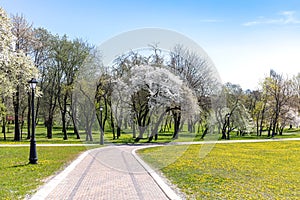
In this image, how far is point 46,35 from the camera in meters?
35.2

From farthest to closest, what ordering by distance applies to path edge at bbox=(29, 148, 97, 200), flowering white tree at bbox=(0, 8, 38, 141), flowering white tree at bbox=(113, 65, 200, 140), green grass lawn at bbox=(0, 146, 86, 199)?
flowering white tree at bbox=(113, 65, 200, 140) → flowering white tree at bbox=(0, 8, 38, 141) → green grass lawn at bbox=(0, 146, 86, 199) → path edge at bbox=(29, 148, 97, 200)

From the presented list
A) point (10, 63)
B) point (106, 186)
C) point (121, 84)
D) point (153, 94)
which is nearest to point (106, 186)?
point (106, 186)

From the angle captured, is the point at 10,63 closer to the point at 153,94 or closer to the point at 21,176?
the point at 21,176

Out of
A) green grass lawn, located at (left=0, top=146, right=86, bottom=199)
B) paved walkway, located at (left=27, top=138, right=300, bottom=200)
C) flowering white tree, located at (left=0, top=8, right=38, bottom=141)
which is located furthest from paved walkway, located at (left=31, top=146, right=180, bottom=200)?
flowering white tree, located at (left=0, top=8, right=38, bottom=141)

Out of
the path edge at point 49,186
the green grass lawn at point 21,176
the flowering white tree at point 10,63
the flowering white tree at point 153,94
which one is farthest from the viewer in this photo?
the flowering white tree at point 153,94

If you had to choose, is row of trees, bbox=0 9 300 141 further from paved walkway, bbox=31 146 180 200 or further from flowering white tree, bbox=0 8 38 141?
paved walkway, bbox=31 146 180 200

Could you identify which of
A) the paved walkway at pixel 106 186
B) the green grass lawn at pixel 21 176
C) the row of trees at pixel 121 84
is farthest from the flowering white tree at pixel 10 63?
the paved walkway at pixel 106 186

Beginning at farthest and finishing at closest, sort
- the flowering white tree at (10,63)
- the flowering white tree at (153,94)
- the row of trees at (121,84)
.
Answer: the row of trees at (121,84) → the flowering white tree at (153,94) → the flowering white tree at (10,63)

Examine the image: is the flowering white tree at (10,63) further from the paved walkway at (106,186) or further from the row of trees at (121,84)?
the paved walkway at (106,186)

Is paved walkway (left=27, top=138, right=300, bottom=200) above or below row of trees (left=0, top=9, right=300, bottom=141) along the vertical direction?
below

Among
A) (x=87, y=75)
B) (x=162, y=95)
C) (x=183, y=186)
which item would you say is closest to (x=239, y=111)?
(x=162, y=95)

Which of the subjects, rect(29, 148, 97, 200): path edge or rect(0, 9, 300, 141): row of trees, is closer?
rect(29, 148, 97, 200): path edge

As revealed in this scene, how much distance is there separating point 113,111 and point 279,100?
32.8 metres

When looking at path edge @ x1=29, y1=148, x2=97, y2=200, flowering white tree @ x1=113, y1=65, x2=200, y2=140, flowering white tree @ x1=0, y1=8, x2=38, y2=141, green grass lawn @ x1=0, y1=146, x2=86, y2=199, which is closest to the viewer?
path edge @ x1=29, y1=148, x2=97, y2=200
